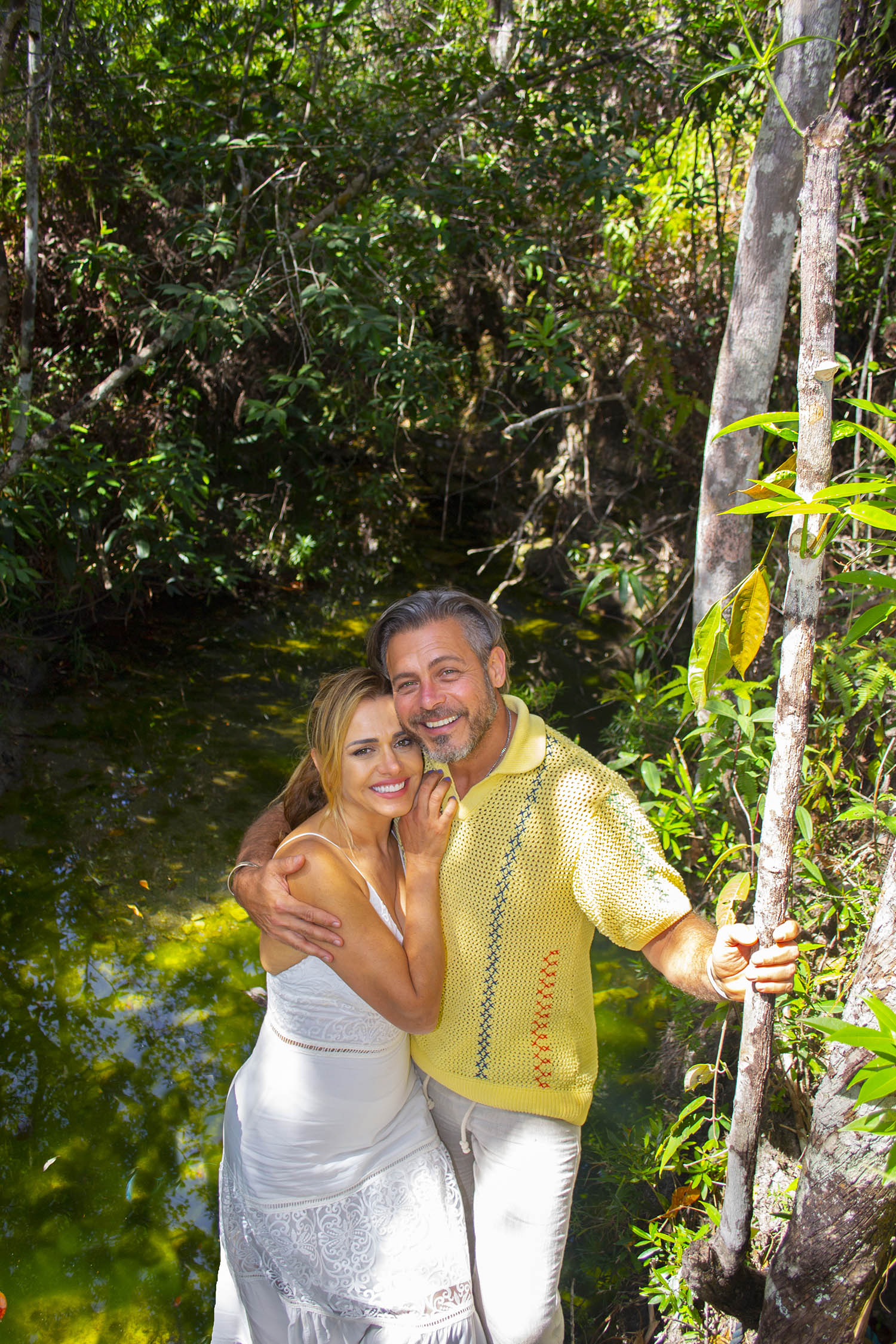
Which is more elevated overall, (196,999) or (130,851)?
(130,851)

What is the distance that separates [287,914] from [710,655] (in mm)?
1037

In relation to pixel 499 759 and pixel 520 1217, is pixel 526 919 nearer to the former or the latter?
pixel 499 759

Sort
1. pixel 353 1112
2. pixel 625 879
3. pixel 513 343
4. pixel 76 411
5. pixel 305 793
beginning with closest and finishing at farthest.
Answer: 1. pixel 625 879
2. pixel 353 1112
3. pixel 305 793
4. pixel 76 411
5. pixel 513 343

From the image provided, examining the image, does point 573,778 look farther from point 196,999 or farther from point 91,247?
point 91,247

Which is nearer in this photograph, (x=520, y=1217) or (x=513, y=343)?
(x=520, y=1217)

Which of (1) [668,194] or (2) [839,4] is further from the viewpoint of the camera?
(1) [668,194]

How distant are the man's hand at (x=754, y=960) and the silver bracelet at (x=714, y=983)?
0.01 m

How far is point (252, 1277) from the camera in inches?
74.9

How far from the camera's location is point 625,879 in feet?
5.70

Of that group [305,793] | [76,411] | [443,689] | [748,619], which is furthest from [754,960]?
[76,411]

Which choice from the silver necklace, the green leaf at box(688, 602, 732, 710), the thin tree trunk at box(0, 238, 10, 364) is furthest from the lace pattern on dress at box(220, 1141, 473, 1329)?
the thin tree trunk at box(0, 238, 10, 364)

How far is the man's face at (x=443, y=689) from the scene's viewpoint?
6.23 ft

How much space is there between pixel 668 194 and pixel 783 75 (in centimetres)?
281

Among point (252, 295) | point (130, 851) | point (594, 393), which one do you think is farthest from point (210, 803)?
point (594, 393)
